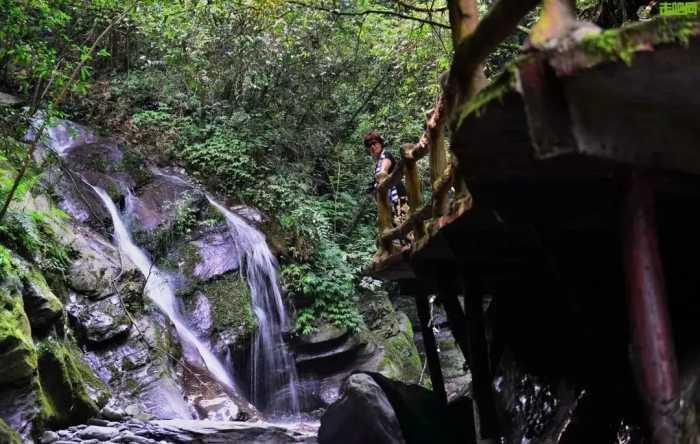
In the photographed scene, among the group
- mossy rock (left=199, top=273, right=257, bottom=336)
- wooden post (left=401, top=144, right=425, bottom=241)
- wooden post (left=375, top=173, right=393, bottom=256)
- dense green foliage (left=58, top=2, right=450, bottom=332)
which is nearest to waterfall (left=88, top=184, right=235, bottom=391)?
mossy rock (left=199, top=273, right=257, bottom=336)

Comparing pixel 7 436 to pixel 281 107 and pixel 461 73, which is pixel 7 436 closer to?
pixel 461 73

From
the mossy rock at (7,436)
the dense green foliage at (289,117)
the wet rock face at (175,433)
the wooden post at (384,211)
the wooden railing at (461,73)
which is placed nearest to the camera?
the wooden railing at (461,73)

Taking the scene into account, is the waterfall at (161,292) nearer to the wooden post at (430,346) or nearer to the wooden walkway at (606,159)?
the wooden post at (430,346)

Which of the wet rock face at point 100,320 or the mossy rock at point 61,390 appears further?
the wet rock face at point 100,320

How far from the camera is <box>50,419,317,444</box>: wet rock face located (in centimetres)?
722

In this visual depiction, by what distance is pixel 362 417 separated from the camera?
6699mm

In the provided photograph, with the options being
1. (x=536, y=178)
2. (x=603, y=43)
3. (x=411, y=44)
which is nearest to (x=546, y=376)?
(x=536, y=178)

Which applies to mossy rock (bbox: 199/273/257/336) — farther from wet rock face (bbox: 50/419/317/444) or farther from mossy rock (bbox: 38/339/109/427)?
mossy rock (bbox: 38/339/109/427)

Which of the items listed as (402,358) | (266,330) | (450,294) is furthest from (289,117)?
(450,294)

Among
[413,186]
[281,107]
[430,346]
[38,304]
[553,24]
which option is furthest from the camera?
[281,107]

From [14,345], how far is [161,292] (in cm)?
643

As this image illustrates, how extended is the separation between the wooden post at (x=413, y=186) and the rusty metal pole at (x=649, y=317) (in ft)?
11.0

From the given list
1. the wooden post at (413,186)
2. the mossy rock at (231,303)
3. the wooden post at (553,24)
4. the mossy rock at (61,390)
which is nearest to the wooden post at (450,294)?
the wooden post at (413,186)

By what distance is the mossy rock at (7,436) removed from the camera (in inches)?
218
